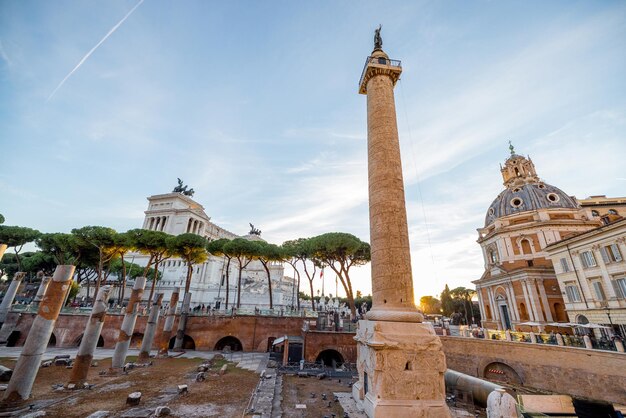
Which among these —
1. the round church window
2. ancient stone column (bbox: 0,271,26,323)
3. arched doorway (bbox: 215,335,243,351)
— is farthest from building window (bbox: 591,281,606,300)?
ancient stone column (bbox: 0,271,26,323)

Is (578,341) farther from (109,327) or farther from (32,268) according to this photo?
(32,268)

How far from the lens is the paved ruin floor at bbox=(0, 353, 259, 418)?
9398 mm

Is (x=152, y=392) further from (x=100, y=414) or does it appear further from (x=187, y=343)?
(x=187, y=343)

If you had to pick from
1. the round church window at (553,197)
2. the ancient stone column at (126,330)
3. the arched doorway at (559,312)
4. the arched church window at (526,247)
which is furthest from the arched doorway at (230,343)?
the round church window at (553,197)

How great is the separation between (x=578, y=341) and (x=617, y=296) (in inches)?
318

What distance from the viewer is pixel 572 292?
79.8 ft

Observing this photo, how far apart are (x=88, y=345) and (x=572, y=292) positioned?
35168mm

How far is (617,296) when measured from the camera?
66.3 ft

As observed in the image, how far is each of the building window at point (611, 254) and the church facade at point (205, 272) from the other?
3059 cm

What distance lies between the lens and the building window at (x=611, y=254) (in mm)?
20312

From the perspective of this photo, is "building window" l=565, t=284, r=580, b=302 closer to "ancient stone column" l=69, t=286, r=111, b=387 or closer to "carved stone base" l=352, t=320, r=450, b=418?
"carved stone base" l=352, t=320, r=450, b=418

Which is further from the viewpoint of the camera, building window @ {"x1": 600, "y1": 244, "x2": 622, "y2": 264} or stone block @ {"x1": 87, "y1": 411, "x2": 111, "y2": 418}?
building window @ {"x1": 600, "y1": 244, "x2": 622, "y2": 264}

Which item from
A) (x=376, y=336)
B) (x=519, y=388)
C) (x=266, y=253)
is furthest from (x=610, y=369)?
(x=266, y=253)

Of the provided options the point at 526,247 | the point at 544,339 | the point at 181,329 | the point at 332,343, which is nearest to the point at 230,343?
the point at 181,329
